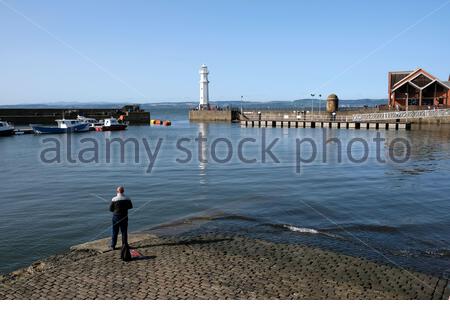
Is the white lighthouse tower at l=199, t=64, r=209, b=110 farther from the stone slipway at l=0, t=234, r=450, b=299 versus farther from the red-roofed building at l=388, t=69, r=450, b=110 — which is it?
the stone slipway at l=0, t=234, r=450, b=299

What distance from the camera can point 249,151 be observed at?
48000 mm

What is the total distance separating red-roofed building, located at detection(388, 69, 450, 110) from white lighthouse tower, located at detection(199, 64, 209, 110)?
1837 inches

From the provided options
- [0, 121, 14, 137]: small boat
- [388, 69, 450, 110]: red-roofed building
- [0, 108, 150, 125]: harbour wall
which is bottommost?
[0, 121, 14, 137]: small boat

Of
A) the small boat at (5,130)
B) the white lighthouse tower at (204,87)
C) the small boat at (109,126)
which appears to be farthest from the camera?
the white lighthouse tower at (204,87)

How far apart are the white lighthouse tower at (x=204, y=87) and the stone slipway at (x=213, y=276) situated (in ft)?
348

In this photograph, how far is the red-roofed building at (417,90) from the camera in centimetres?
8441

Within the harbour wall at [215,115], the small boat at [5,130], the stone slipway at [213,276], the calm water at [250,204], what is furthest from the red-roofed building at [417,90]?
the stone slipway at [213,276]

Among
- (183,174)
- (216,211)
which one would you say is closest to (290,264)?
(216,211)

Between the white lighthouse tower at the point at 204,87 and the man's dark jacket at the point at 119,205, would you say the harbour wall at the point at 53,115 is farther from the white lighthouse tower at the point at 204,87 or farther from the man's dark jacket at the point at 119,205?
the man's dark jacket at the point at 119,205

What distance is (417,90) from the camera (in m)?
87.8

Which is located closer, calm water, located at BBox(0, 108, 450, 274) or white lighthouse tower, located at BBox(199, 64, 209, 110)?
calm water, located at BBox(0, 108, 450, 274)

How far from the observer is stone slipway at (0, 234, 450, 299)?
10047 millimetres

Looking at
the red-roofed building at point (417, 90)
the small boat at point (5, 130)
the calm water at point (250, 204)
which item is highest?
the red-roofed building at point (417, 90)

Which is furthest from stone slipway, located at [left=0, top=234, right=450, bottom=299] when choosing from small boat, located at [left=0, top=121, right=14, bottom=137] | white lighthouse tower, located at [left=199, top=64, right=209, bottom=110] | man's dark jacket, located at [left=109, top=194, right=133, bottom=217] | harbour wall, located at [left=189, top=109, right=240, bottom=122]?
white lighthouse tower, located at [left=199, top=64, right=209, bottom=110]
